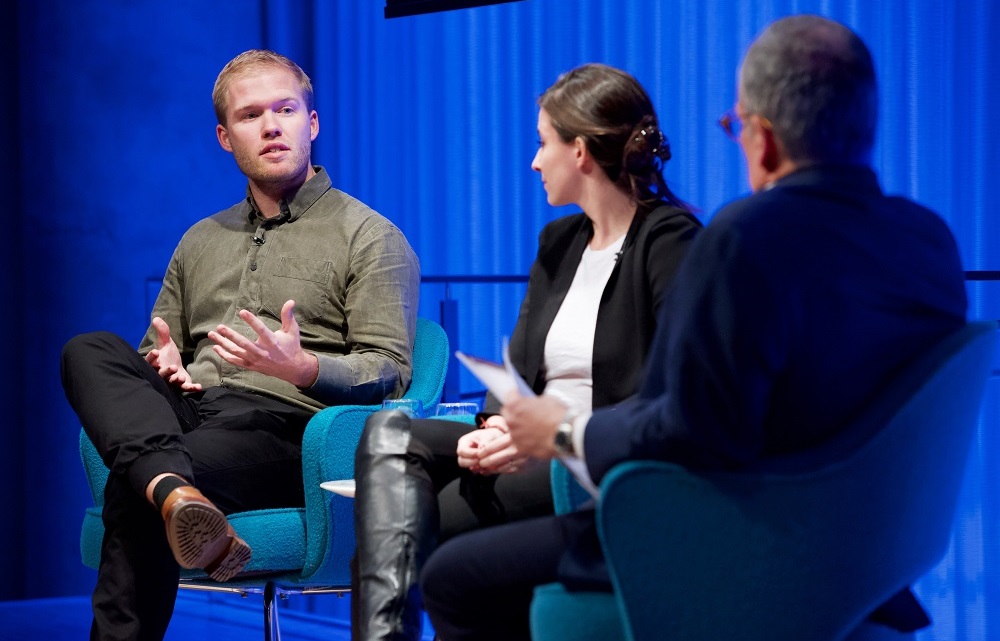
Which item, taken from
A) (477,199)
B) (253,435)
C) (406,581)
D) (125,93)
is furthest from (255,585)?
(125,93)

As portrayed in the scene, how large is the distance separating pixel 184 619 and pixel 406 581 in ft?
8.99

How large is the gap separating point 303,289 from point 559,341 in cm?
98

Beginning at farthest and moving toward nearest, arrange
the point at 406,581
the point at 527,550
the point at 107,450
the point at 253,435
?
the point at 253,435, the point at 107,450, the point at 406,581, the point at 527,550

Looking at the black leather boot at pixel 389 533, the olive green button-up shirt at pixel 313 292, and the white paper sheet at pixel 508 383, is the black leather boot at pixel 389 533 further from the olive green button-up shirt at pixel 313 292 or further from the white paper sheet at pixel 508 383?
the olive green button-up shirt at pixel 313 292

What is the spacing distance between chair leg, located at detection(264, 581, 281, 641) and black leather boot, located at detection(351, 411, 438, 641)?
2.51 ft

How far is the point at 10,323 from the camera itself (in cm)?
497

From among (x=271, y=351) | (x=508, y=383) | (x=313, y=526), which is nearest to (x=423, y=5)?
(x=271, y=351)

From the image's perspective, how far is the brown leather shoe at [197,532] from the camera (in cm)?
240

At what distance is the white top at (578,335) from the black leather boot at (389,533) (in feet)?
1.05

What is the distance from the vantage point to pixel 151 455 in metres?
2.57

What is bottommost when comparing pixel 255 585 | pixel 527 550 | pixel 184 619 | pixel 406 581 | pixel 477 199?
pixel 184 619

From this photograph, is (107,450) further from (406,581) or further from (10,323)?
(10,323)

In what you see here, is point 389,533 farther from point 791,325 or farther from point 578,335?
point 791,325

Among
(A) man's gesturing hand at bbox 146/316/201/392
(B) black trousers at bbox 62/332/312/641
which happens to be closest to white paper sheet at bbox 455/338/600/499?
(B) black trousers at bbox 62/332/312/641
